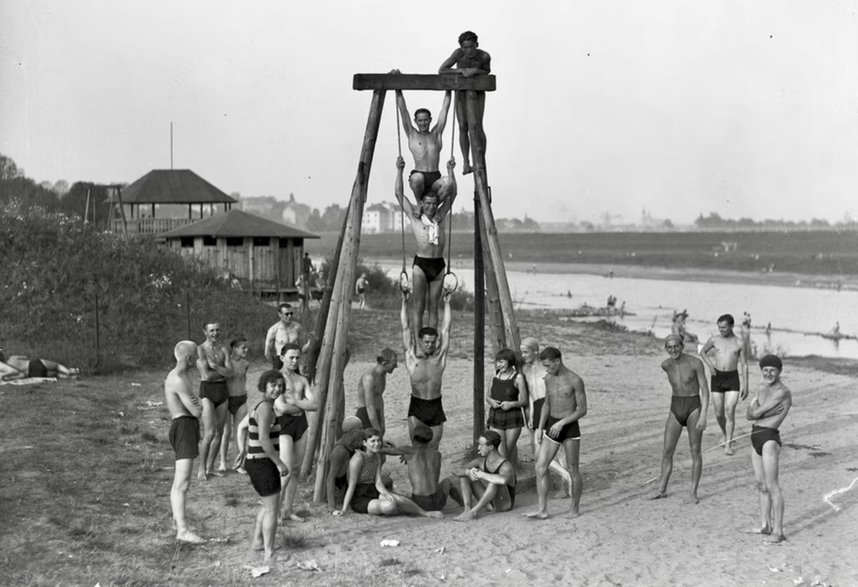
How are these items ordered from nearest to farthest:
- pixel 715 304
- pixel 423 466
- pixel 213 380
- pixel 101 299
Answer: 1. pixel 423 466
2. pixel 213 380
3. pixel 101 299
4. pixel 715 304

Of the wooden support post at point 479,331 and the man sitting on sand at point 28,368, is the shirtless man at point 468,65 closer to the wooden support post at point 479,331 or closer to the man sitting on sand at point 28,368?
the wooden support post at point 479,331

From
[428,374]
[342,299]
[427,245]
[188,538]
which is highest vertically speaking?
[427,245]

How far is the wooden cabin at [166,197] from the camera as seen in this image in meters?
39.1

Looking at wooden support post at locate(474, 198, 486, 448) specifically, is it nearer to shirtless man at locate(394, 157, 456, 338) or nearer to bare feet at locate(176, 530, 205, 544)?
shirtless man at locate(394, 157, 456, 338)

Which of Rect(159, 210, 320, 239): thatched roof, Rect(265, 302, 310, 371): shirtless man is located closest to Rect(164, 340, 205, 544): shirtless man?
Rect(265, 302, 310, 371): shirtless man

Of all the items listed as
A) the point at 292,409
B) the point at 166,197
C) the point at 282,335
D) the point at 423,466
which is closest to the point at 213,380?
the point at 282,335

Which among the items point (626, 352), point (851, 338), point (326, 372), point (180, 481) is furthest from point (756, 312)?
point (180, 481)

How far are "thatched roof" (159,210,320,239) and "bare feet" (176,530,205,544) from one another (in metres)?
21.7

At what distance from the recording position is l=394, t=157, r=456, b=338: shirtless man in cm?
1049

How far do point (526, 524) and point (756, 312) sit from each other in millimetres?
32520

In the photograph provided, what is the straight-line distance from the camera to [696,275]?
6525 cm

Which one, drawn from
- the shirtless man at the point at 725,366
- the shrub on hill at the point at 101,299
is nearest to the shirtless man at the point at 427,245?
the shirtless man at the point at 725,366

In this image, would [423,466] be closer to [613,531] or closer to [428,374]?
[428,374]

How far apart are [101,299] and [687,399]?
53.5 feet
